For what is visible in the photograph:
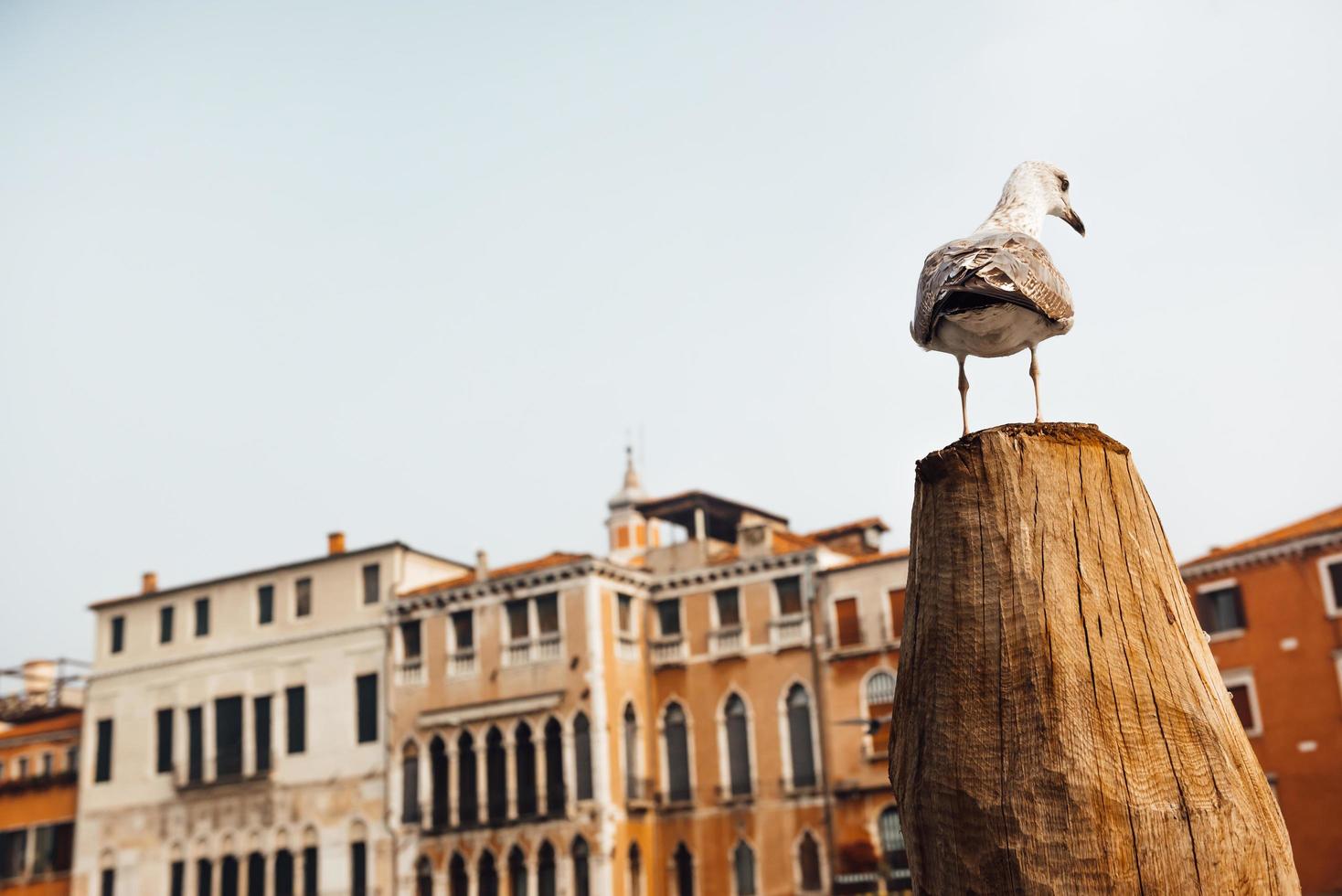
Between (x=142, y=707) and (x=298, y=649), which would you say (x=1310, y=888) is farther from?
(x=142, y=707)

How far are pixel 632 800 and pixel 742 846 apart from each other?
297 centimetres

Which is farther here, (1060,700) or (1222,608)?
(1222,608)

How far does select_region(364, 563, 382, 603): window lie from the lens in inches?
1655

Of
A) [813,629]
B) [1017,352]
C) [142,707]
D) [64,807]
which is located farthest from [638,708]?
[1017,352]

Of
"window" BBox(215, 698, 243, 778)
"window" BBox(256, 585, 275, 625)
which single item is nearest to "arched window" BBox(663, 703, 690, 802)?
"window" BBox(256, 585, 275, 625)

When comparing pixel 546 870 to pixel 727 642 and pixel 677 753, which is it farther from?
pixel 727 642

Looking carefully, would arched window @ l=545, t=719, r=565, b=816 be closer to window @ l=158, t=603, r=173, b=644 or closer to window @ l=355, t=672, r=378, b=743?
window @ l=355, t=672, r=378, b=743

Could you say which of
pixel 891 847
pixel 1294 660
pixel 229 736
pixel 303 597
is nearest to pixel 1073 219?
pixel 1294 660

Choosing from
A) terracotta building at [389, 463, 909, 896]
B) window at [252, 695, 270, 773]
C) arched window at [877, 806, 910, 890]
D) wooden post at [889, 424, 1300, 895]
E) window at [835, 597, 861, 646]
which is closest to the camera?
wooden post at [889, 424, 1300, 895]

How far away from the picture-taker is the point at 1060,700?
13.3 feet

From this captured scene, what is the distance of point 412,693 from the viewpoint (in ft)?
133

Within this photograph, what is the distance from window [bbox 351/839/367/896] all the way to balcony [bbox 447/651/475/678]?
518cm

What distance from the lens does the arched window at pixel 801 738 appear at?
37.4 metres

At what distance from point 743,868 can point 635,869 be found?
2.68 meters
